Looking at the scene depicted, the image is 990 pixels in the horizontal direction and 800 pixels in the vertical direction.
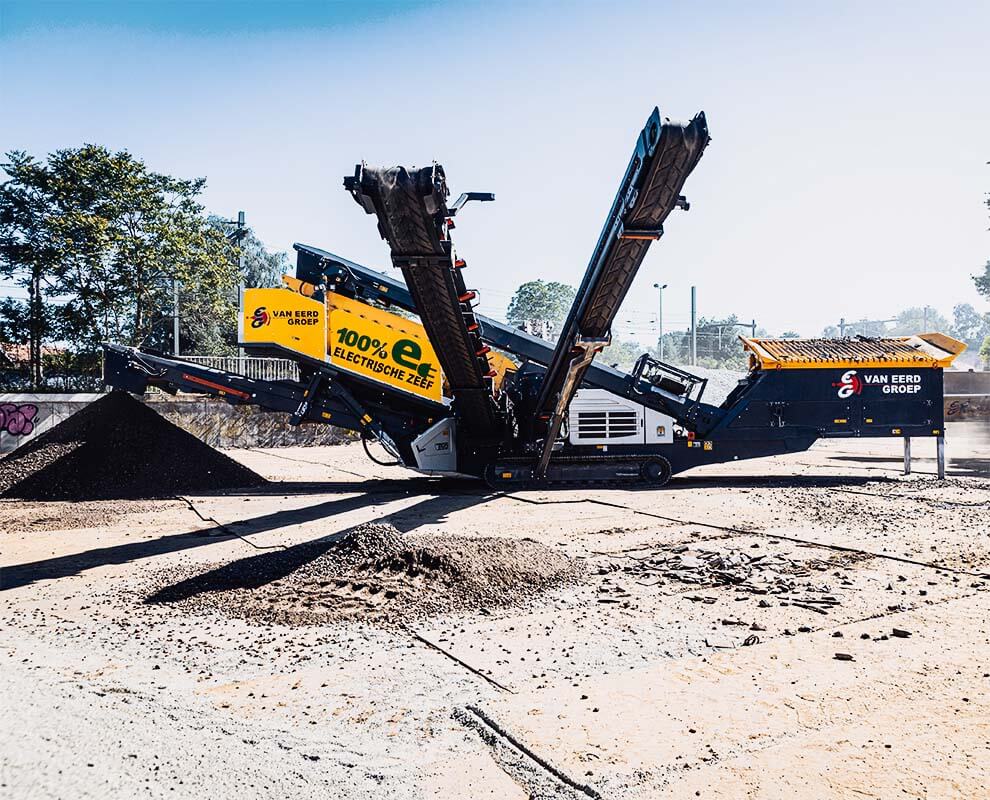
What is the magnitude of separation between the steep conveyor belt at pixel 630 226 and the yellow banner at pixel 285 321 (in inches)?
182

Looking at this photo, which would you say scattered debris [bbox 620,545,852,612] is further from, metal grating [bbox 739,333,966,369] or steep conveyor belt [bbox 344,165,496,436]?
metal grating [bbox 739,333,966,369]

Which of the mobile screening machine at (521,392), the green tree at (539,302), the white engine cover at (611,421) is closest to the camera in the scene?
the mobile screening machine at (521,392)

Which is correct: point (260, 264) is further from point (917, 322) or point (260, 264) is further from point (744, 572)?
point (917, 322)

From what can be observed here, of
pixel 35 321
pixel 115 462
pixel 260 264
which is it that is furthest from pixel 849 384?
pixel 260 264

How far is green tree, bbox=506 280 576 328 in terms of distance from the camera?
315 ft

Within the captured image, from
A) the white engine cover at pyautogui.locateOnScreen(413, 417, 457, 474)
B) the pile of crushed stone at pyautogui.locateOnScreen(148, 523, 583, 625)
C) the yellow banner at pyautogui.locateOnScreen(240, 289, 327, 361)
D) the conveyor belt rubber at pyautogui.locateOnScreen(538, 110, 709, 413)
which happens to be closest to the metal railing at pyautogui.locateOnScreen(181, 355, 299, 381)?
the yellow banner at pyautogui.locateOnScreen(240, 289, 327, 361)

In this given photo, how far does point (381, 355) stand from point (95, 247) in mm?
16840

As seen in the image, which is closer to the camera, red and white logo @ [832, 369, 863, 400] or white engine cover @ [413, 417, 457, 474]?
white engine cover @ [413, 417, 457, 474]

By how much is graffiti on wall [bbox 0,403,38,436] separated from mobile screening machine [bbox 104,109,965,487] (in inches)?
337

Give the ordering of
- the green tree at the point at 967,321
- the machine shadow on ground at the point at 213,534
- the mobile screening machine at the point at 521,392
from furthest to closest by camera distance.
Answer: the green tree at the point at 967,321 → the mobile screening machine at the point at 521,392 → the machine shadow on ground at the point at 213,534

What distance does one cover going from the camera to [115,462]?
14047 millimetres

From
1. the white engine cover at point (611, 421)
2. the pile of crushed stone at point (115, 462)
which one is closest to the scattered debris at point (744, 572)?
the white engine cover at point (611, 421)

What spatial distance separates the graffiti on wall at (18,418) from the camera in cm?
2012

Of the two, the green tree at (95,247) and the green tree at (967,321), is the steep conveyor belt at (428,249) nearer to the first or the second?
the green tree at (95,247)
